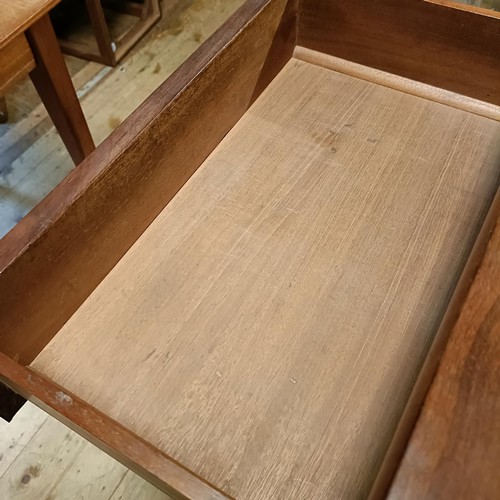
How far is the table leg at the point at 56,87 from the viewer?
3.36ft

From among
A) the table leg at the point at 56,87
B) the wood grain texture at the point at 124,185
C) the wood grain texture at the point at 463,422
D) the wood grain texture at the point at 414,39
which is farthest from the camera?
the table leg at the point at 56,87

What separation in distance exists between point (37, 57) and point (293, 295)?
2.34 ft

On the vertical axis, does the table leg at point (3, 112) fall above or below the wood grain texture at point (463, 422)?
below

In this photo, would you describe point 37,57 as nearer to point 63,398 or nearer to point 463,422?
point 63,398

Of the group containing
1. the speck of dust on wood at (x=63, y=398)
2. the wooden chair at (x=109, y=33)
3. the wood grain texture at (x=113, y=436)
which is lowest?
the wooden chair at (x=109, y=33)

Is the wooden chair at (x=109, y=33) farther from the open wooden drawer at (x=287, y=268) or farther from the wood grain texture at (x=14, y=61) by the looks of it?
the open wooden drawer at (x=287, y=268)

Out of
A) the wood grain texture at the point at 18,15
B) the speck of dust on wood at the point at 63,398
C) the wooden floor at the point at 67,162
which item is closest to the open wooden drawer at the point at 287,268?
the speck of dust on wood at the point at 63,398

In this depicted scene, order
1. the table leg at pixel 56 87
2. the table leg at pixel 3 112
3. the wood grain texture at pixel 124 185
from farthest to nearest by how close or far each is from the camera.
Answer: the table leg at pixel 3 112 < the table leg at pixel 56 87 < the wood grain texture at pixel 124 185

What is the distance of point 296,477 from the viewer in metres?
0.60

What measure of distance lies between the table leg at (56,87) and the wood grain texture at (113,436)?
0.70 m

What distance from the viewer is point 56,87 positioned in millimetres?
1147

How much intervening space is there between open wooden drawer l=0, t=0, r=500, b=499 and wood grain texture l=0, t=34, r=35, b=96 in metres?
0.40

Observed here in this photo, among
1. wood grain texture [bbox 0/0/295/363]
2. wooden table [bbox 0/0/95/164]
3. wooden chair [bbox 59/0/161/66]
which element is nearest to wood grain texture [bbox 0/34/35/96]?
wooden table [bbox 0/0/95/164]

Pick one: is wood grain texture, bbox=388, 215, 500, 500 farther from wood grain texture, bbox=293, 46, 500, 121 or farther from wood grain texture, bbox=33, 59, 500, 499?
wood grain texture, bbox=293, 46, 500, 121
